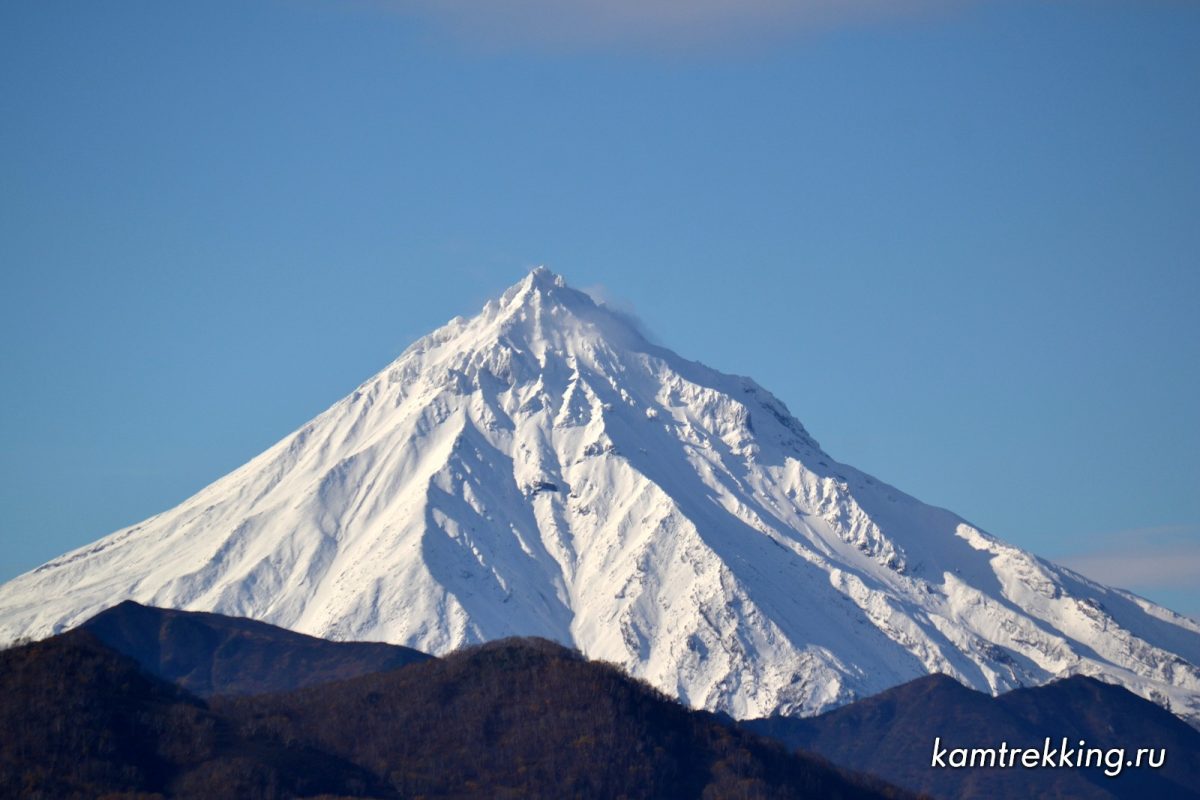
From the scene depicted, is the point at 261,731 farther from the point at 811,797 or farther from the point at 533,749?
the point at 811,797

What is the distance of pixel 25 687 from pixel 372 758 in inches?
1289

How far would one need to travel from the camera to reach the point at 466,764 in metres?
192

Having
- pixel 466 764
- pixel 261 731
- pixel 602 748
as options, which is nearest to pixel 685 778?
pixel 602 748

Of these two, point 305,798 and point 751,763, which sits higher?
point 751,763

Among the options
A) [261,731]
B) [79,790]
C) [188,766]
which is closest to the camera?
[79,790]

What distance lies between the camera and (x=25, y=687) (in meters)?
180

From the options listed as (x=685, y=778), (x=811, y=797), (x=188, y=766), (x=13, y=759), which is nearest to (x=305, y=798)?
(x=188, y=766)

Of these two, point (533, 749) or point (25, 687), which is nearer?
point (25, 687)

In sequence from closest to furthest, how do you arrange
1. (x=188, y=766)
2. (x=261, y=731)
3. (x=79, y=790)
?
(x=79, y=790), (x=188, y=766), (x=261, y=731)

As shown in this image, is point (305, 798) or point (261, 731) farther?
point (261, 731)

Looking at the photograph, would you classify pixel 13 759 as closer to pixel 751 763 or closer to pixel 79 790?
pixel 79 790

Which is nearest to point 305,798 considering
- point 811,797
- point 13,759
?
point 13,759

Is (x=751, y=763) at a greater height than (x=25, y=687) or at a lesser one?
greater

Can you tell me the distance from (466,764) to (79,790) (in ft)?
132
